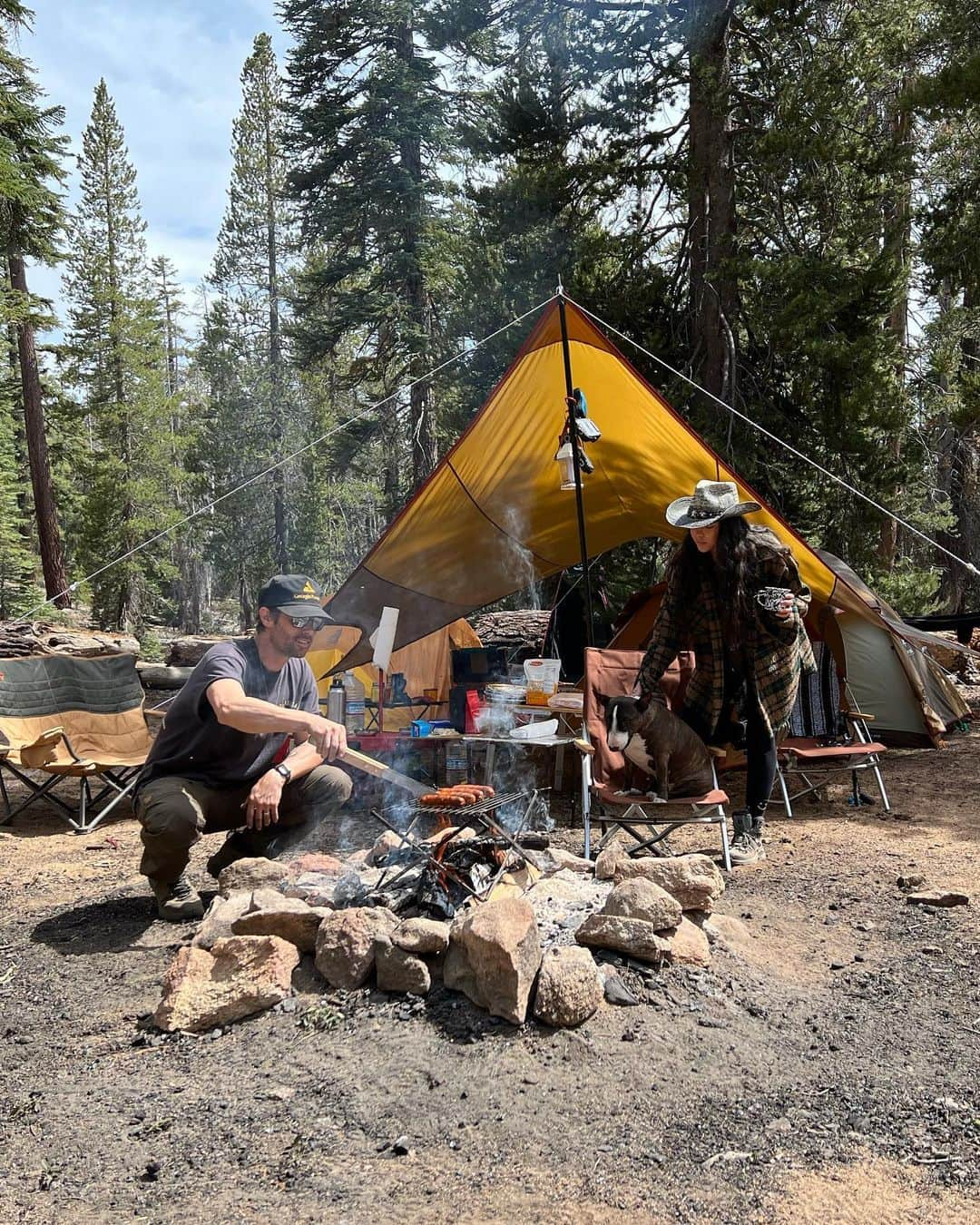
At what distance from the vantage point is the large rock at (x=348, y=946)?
8.27ft

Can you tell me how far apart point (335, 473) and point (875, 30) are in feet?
39.0

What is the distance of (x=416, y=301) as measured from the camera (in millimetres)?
14805

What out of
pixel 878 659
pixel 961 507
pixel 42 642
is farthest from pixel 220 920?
pixel 961 507

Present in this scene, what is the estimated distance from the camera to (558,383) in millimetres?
5473

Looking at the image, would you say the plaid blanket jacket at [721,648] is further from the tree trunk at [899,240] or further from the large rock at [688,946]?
the tree trunk at [899,240]

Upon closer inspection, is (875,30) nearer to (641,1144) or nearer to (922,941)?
(922,941)

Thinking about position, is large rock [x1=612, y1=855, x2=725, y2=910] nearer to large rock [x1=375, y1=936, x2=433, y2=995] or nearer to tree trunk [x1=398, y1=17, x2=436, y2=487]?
large rock [x1=375, y1=936, x2=433, y2=995]

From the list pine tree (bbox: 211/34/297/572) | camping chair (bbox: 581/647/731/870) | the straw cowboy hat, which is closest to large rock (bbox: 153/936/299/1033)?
camping chair (bbox: 581/647/731/870)

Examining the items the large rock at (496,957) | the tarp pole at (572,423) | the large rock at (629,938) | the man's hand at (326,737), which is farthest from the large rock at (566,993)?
the tarp pole at (572,423)

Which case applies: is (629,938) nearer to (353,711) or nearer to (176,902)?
(176,902)

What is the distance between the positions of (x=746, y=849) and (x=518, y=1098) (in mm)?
2236

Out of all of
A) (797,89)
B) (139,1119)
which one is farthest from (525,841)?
(797,89)

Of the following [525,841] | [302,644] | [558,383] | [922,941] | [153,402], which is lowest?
[922,941]

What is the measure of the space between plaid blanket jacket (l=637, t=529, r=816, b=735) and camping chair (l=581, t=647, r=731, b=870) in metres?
0.29
